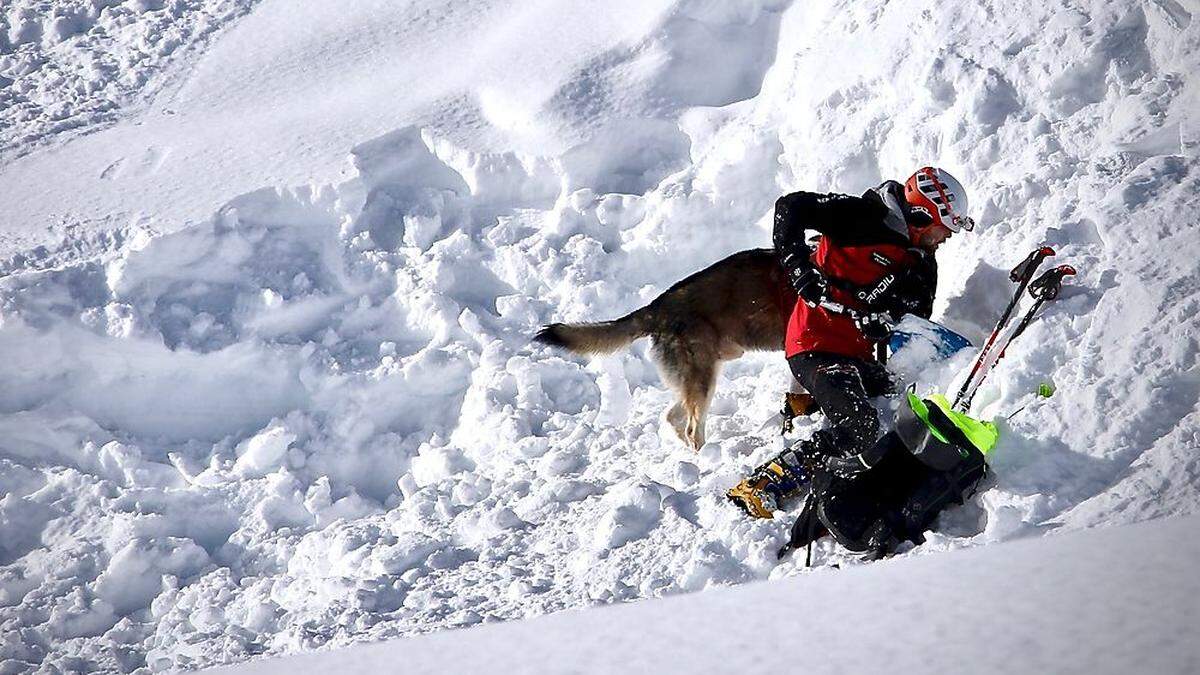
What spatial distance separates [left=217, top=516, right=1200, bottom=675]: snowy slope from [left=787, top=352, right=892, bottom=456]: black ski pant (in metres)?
2.95

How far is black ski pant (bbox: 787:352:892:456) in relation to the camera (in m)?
4.89

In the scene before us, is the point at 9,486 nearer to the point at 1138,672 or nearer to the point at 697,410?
the point at 697,410

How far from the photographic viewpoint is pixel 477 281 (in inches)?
325

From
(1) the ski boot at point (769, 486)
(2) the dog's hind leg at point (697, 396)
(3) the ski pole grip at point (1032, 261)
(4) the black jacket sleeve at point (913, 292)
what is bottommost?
(2) the dog's hind leg at point (697, 396)

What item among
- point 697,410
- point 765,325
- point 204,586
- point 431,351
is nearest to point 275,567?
point 204,586

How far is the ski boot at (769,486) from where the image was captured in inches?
196

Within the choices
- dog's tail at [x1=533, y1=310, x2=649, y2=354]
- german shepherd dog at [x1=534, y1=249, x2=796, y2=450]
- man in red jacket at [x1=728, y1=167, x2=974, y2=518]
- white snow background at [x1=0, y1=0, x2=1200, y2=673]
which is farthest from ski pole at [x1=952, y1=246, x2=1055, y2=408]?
dog's tail at [x1=533, y1=310, x2=649, y2=354]

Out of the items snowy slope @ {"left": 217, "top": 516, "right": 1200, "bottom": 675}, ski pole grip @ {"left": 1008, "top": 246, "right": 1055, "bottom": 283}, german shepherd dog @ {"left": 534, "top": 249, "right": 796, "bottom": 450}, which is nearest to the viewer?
snowy slope @ {"left": 217, "top": 516, "right": 1200, "bottom": 675}

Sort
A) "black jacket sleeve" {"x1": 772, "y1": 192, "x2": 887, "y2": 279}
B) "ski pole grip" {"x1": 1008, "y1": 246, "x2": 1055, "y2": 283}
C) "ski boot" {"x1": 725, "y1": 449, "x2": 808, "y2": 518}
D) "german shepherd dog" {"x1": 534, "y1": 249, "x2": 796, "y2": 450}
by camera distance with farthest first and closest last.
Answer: "german shepherd dog" {"x1": 534, "y1": 249, "x2": 796, "y2": 450} → "black jacket sleeve" {"x1": 772, "y1": 192, "x2": 887, "y2": 279} → "ski pole grip" {"x1": 1008, "y1": 246, "x2": 1055, "y2": 283} → "ski boot" {"x1": 725, "y1": 449, "x2": 808, "y2": 518}

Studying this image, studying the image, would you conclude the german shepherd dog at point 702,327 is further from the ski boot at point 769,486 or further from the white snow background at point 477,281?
the ski boot at point 769,486

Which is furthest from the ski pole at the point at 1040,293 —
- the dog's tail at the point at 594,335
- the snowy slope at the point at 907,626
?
the snowy slope at the point at 907,626

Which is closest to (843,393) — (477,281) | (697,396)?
(697,396)

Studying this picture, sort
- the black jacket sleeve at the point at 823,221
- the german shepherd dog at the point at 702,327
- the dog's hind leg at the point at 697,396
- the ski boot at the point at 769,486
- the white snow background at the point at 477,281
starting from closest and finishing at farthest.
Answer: the white snow background at the point at 477,281 → the ski boot at the point at 769,486 → the black jacket sleeve at the point at 823,221 → the dog's hind leg at the point at 697,396 → the german shepherd dog at the point at 702,327

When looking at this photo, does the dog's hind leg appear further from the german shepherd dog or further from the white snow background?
the white snow background
